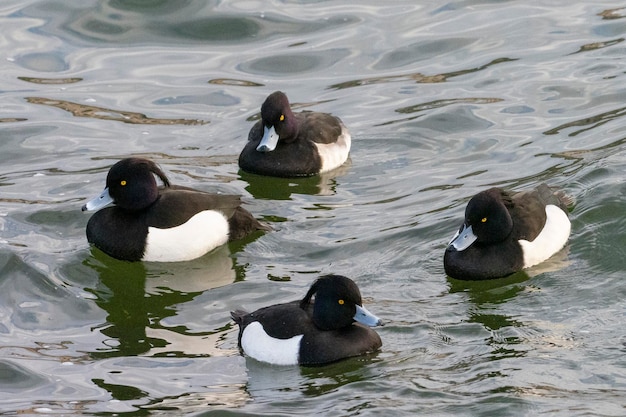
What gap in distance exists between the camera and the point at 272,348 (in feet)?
30.9

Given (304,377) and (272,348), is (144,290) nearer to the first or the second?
(272,348)

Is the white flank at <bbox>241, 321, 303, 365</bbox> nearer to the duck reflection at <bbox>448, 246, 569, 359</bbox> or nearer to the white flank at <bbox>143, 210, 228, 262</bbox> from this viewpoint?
the duck reflection at <bbox>448, 246, 569, 359</bbox>

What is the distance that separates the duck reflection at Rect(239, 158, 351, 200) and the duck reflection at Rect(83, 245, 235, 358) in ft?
5.34

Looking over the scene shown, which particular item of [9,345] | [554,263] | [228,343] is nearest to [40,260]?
[9,345]

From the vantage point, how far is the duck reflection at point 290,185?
13422mm

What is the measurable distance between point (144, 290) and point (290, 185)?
9.71 feet

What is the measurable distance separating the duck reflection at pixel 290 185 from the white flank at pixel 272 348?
395 centimetres

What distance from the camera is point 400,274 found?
433 inches

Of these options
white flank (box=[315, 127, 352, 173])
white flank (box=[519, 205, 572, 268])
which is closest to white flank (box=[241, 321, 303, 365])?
white flank (box=[519, 205, 572, 268])

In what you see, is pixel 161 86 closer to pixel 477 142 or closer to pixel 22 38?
pixel 22 38

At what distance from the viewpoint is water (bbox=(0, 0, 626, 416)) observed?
906cm

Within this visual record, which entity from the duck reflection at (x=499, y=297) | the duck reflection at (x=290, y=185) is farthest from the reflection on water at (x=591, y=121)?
the duck reflection at (x=499, y=297)

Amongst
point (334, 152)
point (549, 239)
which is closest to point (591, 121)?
point (334, 152)

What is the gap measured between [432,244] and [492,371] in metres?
2.85
